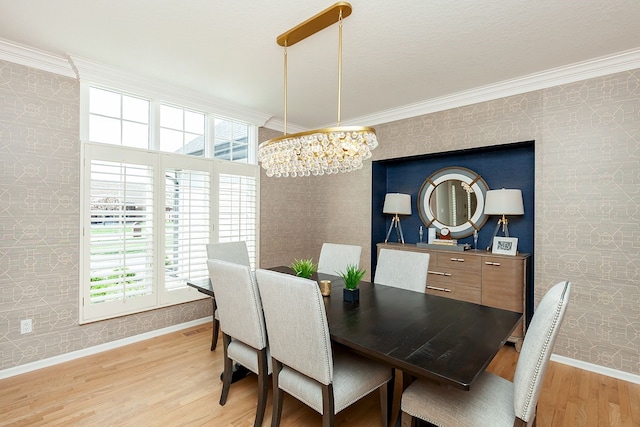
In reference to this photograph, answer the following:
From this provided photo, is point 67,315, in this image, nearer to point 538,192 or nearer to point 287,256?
point 287,256

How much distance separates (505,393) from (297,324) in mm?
1055

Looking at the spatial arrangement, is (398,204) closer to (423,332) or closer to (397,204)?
(397,204)

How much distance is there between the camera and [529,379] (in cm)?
126

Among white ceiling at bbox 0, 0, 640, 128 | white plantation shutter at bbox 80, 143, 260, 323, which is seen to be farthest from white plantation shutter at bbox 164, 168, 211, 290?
white ceiling at bbox 0, 0, 640, 128

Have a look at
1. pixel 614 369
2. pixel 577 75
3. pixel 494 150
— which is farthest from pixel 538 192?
pixel 614 369

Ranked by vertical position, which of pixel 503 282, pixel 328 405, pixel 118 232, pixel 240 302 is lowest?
pixel 328 405

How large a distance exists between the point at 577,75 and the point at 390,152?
6.31ft

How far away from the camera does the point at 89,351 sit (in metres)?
2.97

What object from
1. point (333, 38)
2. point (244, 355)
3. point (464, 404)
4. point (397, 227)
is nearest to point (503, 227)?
point (397, 227)

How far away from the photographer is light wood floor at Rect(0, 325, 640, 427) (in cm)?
207

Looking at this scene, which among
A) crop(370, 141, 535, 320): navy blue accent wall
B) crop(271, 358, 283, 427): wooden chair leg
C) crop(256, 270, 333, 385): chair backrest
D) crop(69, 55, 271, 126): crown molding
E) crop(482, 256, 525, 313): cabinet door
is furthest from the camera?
crop(370, 141, 535, 320): navy blue accent wall

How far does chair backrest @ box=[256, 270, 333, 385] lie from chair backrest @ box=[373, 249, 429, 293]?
1.30 metres

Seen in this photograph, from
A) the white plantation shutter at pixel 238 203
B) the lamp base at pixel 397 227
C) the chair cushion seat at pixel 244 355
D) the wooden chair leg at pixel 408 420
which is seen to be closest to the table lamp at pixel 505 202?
the lamp base at pixel 397 227

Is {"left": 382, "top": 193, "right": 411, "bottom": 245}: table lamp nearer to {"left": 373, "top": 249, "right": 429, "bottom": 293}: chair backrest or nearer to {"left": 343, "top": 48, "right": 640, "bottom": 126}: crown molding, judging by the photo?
{"left": 343, "top": 48, "right": 640, "bottom": 126}: crown molding
